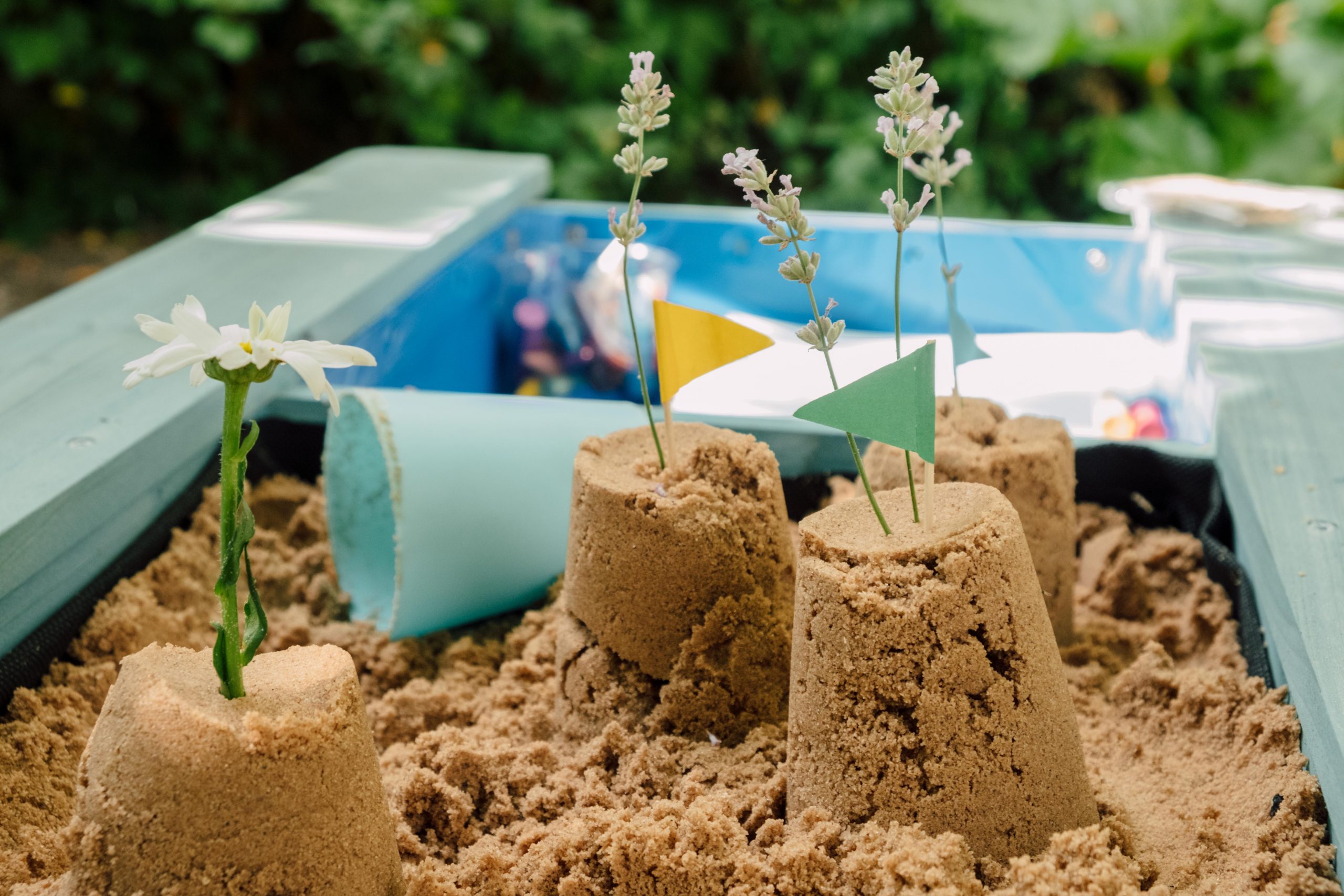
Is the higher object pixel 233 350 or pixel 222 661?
pixel 233 350

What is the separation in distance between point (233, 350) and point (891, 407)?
0.39 m

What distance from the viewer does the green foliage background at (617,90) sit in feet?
11.4

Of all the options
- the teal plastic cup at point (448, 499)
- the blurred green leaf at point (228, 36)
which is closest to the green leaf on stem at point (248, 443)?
the teal plastic cup at point (448, 499)

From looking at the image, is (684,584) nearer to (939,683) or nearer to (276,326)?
(939,683)

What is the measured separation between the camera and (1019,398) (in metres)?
1.78

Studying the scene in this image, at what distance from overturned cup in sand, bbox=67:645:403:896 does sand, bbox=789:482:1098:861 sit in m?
0.31

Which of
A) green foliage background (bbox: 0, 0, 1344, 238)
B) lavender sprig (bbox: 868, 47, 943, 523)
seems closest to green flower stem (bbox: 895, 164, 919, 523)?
lavender sprig (bbox: 868, 47, 943, 523)

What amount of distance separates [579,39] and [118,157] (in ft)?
6.12

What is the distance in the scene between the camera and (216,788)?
628mm

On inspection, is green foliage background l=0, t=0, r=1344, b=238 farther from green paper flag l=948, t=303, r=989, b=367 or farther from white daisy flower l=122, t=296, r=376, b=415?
white daisy flower l=122, t=296, r=376, b=415

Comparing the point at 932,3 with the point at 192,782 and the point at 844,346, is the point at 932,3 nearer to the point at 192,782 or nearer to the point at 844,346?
the point at 844,346

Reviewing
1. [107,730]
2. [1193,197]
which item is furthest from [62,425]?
[1193,197]

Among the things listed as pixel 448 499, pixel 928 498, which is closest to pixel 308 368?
pixel 928 498

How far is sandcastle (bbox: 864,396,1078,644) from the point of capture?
100 cm
